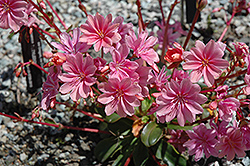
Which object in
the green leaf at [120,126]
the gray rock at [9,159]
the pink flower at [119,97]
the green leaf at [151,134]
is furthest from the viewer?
the gray rock at [9,159]

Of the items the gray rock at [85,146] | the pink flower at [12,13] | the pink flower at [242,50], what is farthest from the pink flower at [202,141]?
the pink flower at [12,13]

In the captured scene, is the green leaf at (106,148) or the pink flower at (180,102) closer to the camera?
the pink flower at (180,102)

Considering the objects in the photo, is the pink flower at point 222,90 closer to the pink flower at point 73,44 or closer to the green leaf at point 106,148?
the pink flower at point 73,44

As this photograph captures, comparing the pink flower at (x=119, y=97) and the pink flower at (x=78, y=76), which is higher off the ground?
the pink flower at (x=78, y=76)

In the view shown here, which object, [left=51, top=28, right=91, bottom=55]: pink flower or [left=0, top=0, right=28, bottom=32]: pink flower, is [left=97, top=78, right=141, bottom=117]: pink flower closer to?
[left=51, top=28, right=91, bottom=55]: pink flower

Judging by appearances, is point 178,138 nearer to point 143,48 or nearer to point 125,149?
point 125,149

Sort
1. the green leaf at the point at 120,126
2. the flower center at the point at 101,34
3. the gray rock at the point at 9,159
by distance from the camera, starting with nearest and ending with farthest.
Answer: the flower center at the point at 101,34
the green leaf at the point at 120,126
the gray rock at the point at 9,159

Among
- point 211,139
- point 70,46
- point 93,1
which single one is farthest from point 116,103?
point 93,1
